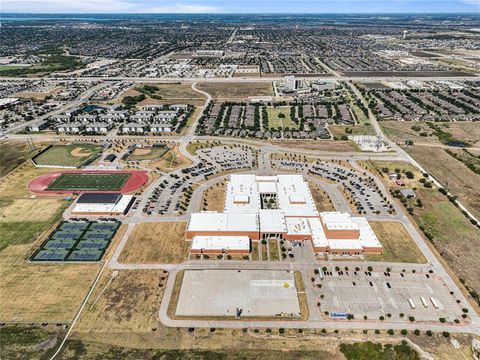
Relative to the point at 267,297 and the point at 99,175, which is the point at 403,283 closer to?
the point at 267,297

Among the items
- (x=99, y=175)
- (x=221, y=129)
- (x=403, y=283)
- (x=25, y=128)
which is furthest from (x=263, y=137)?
(x=25, y=128)

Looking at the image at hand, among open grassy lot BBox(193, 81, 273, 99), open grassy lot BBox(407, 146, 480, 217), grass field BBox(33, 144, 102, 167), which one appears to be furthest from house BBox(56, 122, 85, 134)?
open grassy lot BBox(407, 146, 480, 217)

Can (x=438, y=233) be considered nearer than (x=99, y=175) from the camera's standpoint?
Yes

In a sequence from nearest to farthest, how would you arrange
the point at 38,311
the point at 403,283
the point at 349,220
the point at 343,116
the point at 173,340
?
the point at 173,340 < the point at 38,311 < the point at 403,283 < the point at 349,220 < the point at 343,116

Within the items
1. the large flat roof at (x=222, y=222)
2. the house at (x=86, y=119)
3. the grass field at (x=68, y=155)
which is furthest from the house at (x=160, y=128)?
the large flat roof at (x=222, y=222)

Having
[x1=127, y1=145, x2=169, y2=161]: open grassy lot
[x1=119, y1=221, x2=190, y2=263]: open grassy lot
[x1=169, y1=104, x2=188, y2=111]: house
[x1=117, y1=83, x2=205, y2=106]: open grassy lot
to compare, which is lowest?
[x1=119, y1=221, x2=190, y2=263]: open grassy lot

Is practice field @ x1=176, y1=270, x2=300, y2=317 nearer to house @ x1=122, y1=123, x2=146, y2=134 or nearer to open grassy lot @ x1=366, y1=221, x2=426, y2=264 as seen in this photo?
open grassy lot @ x1=366, y1=221, x2=426, y2=264
